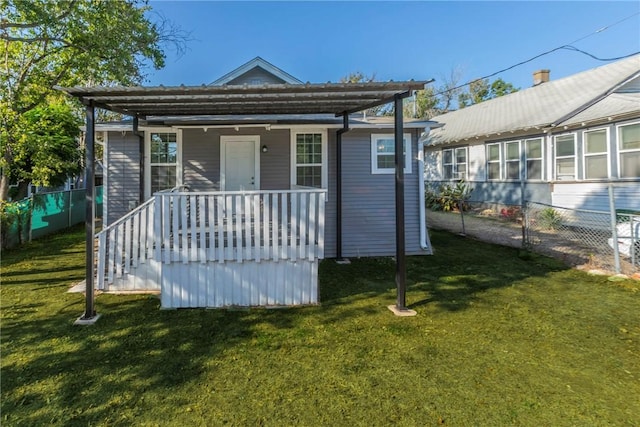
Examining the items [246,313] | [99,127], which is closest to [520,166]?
[246,313]

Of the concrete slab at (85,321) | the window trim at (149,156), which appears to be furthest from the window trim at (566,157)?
the concrete slab at (85,321)

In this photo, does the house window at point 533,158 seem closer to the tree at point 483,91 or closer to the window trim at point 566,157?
the window trim at point 566,157

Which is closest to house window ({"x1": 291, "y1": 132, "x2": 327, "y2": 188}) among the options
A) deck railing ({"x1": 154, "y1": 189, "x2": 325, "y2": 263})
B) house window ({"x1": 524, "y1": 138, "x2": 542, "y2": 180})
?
deck railing ({"x1": 154, "y1": 189, "x2": 325, "y2": 263})

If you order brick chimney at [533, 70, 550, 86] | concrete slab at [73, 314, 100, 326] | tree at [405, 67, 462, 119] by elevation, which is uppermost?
tree at [405, 67, 462, 119]

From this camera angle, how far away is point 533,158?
40.5 feet

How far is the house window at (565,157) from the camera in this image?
10820mm

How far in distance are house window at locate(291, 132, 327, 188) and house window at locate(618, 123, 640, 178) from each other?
8.10m

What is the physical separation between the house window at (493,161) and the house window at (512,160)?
343 millimetres

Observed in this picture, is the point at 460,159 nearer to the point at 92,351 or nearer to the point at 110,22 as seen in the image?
the point at 110,22

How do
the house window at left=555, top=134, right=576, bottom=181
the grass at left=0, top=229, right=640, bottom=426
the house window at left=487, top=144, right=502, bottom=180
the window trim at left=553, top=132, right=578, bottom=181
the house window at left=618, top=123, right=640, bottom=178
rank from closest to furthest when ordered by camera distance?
1. the grass at left=0, top=229, right=640, bottom=426
2. the house window at left=618, top=123, right=640, bottom=178
3. the window trim at left=553, top=132, right=578, bottom=181
4. the house window at left=555, top=134, right=576, bottom=181
5. the house window at left=487, top=144, right=502, bottom=180

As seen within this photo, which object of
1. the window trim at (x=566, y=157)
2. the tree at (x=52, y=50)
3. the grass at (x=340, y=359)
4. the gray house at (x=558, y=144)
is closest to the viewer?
the grass at (x=340, y=359)

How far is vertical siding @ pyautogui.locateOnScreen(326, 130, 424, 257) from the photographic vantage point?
25.6ft

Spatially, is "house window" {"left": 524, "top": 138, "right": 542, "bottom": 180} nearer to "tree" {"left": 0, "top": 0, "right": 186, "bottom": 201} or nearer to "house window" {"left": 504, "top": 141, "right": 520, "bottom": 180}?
"house window" {"left": 504, "top": 141, "right": 520, "bottom": 180}

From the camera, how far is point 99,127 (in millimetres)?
7328
